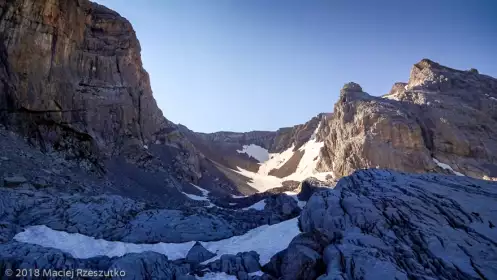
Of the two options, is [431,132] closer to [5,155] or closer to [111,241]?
[111,241]

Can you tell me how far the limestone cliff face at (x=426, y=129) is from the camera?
5497 centimetres

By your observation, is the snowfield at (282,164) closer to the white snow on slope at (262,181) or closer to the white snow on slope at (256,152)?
the white snow on slope at (262,181)

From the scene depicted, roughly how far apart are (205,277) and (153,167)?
41.8m

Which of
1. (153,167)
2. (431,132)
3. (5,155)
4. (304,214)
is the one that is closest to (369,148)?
(431,132)

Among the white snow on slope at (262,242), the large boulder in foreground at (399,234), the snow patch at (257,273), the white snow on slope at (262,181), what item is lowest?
the white snow on slope at (262,181)

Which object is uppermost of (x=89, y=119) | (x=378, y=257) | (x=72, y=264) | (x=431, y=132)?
(x=431, y=132)

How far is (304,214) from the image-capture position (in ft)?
73.5

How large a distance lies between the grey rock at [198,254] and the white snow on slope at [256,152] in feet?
322

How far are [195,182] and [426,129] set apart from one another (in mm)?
40846

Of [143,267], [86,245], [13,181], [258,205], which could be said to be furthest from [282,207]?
[13,181]

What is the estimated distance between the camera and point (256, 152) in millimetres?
123812

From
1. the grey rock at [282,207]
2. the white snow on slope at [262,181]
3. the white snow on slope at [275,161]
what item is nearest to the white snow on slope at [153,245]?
the grey rock at [282,207]

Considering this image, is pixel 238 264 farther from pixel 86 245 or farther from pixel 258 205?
pixel 258 205

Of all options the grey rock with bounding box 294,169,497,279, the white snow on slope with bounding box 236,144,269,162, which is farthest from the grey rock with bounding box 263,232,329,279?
the white snow on slope with bounding box 236,144,269,162
